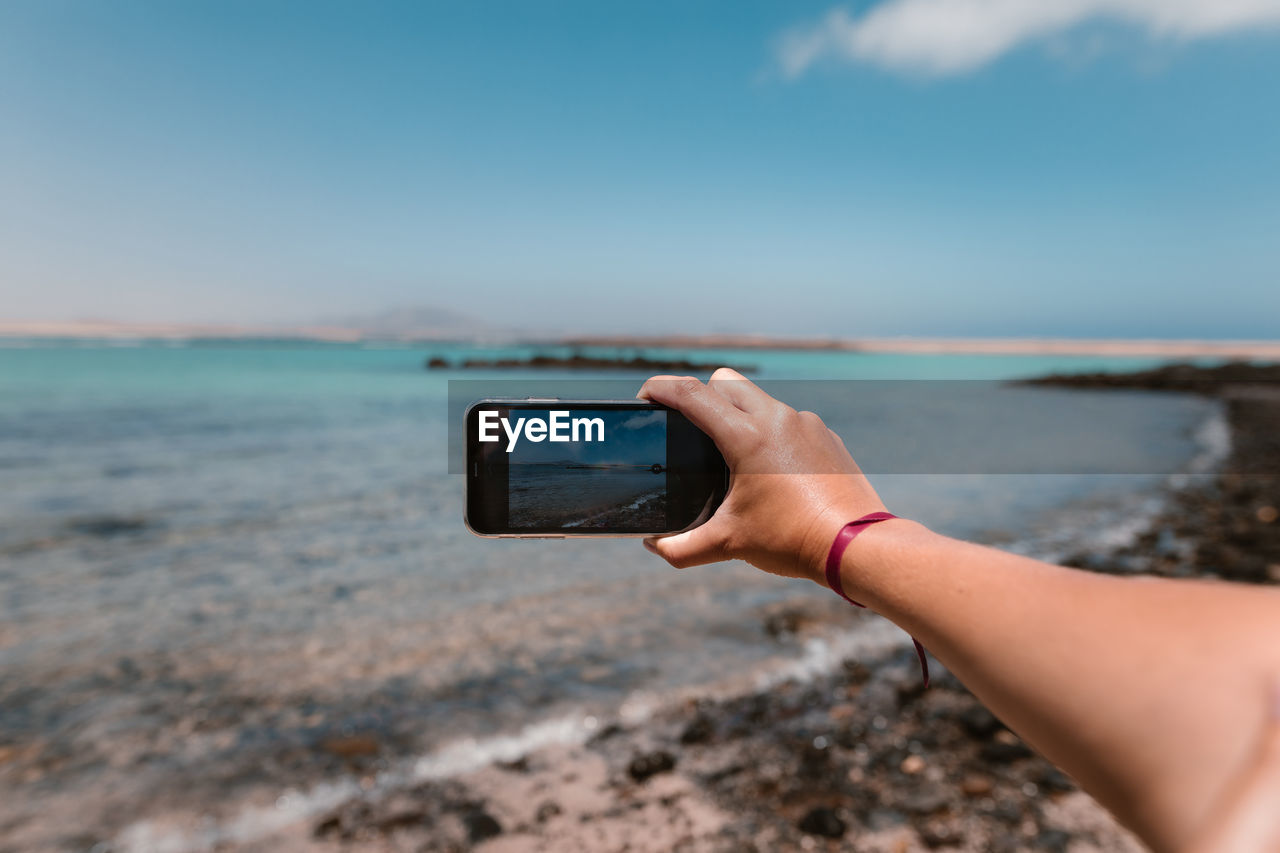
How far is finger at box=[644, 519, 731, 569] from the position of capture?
54.2 inches

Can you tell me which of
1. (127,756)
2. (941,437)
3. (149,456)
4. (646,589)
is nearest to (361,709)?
(127,756)

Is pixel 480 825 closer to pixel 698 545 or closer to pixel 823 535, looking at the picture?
pixel 698 545

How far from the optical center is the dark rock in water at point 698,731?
12.2 feet

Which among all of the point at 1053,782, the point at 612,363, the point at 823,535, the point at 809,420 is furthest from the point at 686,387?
the point at 612,363

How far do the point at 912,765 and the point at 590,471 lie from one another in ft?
9.91

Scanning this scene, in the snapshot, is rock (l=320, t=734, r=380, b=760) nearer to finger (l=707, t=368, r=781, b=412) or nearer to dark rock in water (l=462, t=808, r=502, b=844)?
dark rock in water (l=462, t=808, r=502, b=844)

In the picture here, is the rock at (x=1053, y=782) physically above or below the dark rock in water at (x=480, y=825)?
above

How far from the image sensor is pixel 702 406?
135cm

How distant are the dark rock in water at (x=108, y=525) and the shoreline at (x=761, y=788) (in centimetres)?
619

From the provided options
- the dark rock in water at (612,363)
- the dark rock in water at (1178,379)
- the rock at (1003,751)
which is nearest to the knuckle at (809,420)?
the rock at (1003,751)

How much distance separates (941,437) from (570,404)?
17714 mm

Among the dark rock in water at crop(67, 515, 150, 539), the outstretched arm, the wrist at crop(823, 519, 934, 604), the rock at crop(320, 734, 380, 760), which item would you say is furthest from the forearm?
the dark rock in water at crop(67, 515, 150, 539)

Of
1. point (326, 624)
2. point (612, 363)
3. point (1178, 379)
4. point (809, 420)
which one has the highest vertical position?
point (809, 420)

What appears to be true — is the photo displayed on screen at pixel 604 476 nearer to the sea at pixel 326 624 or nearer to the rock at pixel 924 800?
the sea at pixel 326 624
